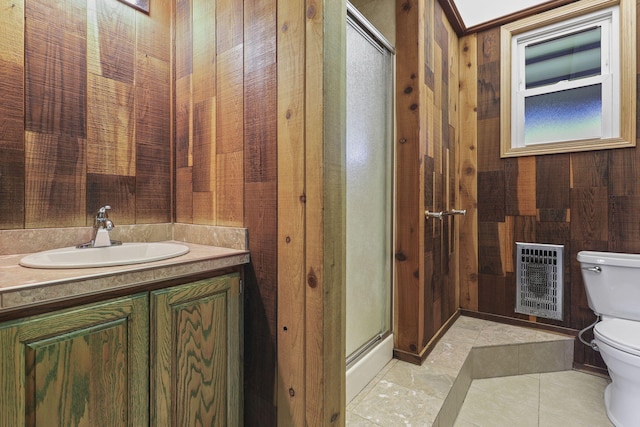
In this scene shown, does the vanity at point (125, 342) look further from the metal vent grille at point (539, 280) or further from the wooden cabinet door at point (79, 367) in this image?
the metal vent grille at point (539, 280)

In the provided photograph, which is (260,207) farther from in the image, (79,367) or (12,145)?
(12,145)

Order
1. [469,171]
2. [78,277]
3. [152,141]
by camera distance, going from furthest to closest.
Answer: [469,171] → [152,141] → [78,277]

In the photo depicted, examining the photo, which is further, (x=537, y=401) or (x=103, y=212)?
(x=537, y=401)

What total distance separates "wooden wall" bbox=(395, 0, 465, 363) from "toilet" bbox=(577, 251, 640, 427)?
2.67 ft

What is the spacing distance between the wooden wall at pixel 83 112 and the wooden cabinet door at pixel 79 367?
1.86 feet

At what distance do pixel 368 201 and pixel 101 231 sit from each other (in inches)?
46.4

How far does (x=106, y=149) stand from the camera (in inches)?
50.6

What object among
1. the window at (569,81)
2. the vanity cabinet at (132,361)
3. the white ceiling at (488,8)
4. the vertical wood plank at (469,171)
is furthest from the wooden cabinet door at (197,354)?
the white ceiling at (488,8)

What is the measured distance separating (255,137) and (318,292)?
0.60 metres

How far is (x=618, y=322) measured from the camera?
1.67m

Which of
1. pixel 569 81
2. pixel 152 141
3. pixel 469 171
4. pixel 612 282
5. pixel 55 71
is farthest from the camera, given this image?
pixel 469 171

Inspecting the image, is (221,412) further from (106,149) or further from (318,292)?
(106,149)

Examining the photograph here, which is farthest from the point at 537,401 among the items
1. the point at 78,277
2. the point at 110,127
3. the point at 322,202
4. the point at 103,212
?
the point at 110,127

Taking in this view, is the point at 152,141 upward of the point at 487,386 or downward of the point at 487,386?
upward
